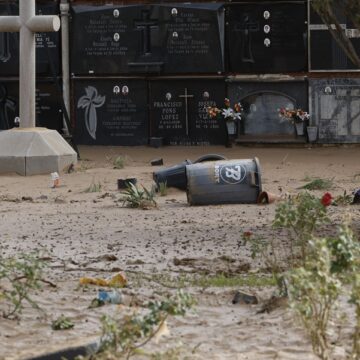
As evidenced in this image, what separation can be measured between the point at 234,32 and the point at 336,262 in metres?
13.6

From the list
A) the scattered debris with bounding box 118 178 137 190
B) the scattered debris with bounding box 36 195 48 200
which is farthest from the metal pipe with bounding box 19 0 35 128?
the scattered debris with bounding box 118 178 137 190

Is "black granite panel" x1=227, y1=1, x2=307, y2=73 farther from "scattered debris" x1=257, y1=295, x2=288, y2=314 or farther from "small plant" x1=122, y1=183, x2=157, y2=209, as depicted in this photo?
"scattered debris" x1=257, y1=295, x2=288, y2=314

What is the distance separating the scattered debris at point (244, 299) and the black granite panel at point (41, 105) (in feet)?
39.9

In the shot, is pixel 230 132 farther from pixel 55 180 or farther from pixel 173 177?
pixel 173 177

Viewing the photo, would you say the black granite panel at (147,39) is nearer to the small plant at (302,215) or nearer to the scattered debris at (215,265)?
the scattered debris at (215,265)

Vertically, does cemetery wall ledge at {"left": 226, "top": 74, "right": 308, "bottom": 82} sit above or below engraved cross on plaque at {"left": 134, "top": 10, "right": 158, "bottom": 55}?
below

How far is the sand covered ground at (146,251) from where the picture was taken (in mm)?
5676

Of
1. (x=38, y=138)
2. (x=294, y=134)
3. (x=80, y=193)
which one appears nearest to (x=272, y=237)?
(x=80, y=193)

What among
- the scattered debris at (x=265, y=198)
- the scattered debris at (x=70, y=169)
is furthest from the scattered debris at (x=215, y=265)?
the scattered debris at (x=70, y=169)

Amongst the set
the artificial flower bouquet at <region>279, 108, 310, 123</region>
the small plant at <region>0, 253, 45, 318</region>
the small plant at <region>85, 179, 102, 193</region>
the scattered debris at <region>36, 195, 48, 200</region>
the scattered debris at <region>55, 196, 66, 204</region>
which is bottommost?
the small plant at <region>0, 253, 45, 318</region>

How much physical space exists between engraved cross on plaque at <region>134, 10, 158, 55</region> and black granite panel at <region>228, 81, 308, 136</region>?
4.76 feet

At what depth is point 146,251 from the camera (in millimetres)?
8383

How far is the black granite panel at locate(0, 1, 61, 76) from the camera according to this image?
722 inches

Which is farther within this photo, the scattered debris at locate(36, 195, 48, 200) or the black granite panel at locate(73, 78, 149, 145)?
the black granite panel at locate(73, 78, 149, 145)
